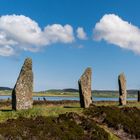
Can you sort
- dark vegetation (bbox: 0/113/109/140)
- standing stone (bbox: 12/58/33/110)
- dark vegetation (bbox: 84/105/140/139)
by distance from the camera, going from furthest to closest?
dark vegetation (bbox: 84/105/140/139)
standing stone (bbox: 12/58/33/110)
dark vegetation (bbox: 0/113/109/140)

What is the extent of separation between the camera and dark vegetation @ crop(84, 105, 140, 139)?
37406 mm

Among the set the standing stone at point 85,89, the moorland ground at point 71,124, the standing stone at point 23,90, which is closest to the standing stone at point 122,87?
the standing stone at point 85,89

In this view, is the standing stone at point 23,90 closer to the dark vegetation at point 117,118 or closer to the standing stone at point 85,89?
the dark vegetation at point 117,118

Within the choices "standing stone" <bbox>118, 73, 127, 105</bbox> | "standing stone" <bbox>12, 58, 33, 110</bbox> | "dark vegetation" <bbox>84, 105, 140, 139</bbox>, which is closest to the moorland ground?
"dark vegetation" <bbox>84, 105, 140, 139</bbox>

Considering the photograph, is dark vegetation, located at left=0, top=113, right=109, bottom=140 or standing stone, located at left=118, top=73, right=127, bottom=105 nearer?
dark vegetation, located at left=0, top=113, right=109, bottom=140

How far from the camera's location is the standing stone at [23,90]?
36875mm

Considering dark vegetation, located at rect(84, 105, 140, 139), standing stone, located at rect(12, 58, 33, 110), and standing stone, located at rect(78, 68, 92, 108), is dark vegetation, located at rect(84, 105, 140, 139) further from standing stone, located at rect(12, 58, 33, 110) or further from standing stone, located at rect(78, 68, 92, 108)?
standing stone, located at rect(12, 58, 33, 110)

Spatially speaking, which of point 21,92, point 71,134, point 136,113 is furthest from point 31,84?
point 136,113

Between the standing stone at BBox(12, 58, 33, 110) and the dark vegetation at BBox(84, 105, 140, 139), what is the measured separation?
5732 mm

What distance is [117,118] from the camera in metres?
38.8

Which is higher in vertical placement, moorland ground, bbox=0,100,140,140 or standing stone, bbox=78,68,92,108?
standing stone, bbox=78,68,92,108

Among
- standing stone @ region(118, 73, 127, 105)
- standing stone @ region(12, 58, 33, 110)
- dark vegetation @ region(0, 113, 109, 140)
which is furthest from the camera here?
standing stone @ region(118, 73, 127, 105)

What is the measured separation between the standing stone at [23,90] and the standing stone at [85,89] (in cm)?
741

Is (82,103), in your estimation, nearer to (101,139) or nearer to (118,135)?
(118,135)
